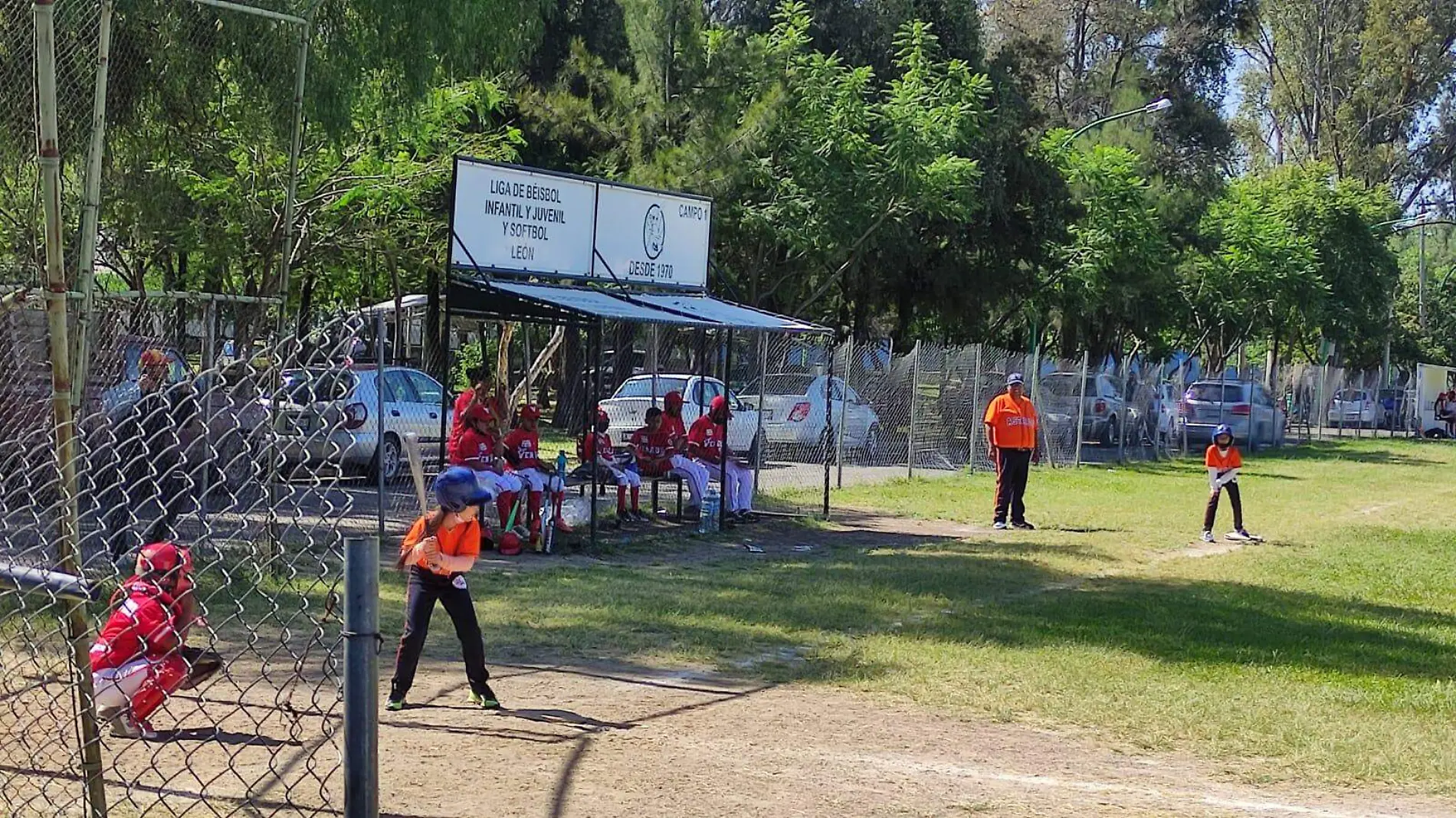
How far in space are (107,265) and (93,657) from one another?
52.7ft

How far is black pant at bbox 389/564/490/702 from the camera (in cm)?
791

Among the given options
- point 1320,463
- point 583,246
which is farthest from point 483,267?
point 1320,463

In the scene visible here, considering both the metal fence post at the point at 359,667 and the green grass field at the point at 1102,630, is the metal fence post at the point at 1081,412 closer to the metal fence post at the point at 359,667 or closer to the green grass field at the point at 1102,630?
the green grass field at the point at 1102,630

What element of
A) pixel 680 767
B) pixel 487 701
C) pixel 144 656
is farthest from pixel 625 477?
pixel 144 656

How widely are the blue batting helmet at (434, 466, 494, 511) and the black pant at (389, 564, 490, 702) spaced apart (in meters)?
0.45

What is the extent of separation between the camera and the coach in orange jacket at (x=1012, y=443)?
18.1 m

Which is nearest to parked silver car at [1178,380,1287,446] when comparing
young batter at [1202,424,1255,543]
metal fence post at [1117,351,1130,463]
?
metal fence post at [1117,351,1130,463]

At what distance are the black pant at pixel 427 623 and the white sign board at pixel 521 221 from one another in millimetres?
7033

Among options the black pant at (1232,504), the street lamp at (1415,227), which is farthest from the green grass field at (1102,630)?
the street lamp at (1415,227)

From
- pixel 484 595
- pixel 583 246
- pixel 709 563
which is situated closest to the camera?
pixel 484 595

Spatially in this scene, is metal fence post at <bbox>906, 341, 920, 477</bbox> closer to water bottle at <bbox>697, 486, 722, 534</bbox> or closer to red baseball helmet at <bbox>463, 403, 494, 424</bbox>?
water bottle at <bbox>697, 486, 722, 534</bbox>

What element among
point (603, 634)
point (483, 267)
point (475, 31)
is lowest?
point (603, 634)

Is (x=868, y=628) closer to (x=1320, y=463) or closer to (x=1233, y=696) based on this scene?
(x=1233, y=696)

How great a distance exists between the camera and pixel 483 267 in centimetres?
1511
